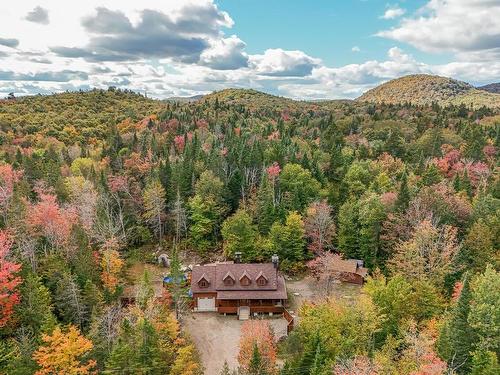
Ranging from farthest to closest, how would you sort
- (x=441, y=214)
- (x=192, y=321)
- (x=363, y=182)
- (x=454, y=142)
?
(x=454, y=142) → (x=363, y=182) → (x=441, y=214) → (x=192, y=321)

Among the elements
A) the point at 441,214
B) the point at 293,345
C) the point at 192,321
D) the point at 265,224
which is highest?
the point at 441,214

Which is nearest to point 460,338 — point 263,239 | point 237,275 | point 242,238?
point 237,275

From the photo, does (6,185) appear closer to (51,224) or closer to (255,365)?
(51,224)

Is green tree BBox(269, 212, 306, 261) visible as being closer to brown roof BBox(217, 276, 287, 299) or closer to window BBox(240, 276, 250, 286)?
brown roof BBox(217, 276, 287, 299)

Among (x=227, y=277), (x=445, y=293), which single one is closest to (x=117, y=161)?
(x=227, y=277)

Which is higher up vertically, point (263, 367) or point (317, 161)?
point (317, 161)

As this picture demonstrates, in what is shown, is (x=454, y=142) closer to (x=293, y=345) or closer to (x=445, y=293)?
(x=445, y=293)

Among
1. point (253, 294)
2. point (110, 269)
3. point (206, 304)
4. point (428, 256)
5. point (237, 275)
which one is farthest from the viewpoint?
point (237, 275)
